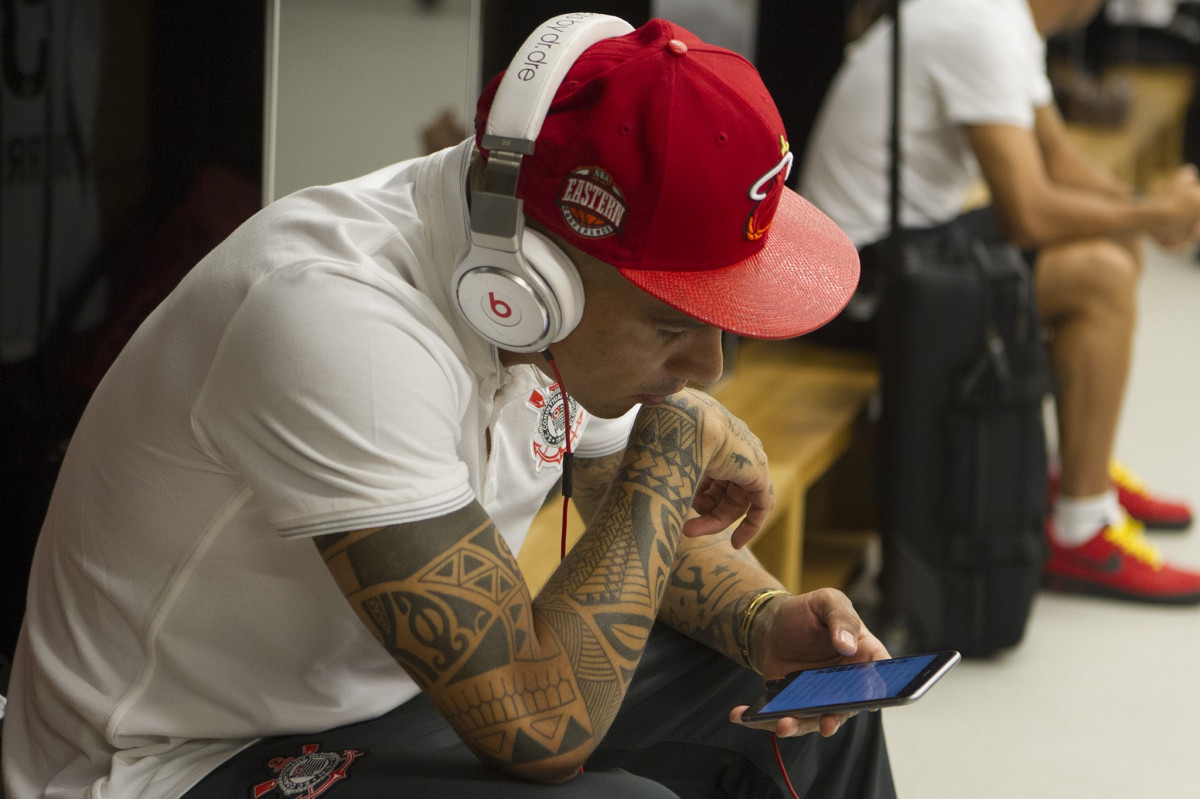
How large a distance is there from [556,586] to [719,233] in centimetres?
30

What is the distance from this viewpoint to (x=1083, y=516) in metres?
2.45

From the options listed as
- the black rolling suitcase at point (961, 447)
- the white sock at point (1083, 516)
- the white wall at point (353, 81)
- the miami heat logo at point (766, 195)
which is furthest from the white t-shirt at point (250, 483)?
the white sock at point (1083, 516)

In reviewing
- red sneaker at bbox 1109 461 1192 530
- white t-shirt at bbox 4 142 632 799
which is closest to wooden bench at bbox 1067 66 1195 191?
red sneaker at bbox 1109 461 1192 530

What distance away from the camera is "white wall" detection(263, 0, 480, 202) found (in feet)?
4.58

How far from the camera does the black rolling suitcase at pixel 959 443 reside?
207cm

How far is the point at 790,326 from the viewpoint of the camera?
3.15 feet

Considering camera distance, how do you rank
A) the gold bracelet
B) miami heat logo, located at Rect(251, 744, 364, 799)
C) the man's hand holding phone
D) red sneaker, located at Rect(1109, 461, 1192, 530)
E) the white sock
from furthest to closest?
red sneaker, located at Rect(1109, 461, 1192, 530) → the white sock → the gold bracelet → the man's hand holding phone → miami heat logo, located at Rect(251, 744, 364, 799)

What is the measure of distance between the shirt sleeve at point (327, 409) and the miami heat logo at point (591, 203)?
14cm

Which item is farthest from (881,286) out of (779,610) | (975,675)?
(779,610)

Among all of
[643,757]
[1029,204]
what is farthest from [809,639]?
[1029,204]

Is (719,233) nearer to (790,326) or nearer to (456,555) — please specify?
(790,326)

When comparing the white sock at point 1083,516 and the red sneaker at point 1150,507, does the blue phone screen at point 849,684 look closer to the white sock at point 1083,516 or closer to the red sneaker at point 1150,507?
the white sock at point 1083,516

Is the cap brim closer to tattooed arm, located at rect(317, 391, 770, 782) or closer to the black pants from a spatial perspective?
tattooed arm, located at rect(317, 391, 770, 782)

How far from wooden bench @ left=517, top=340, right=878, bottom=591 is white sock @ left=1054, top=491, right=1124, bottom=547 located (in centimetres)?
39
